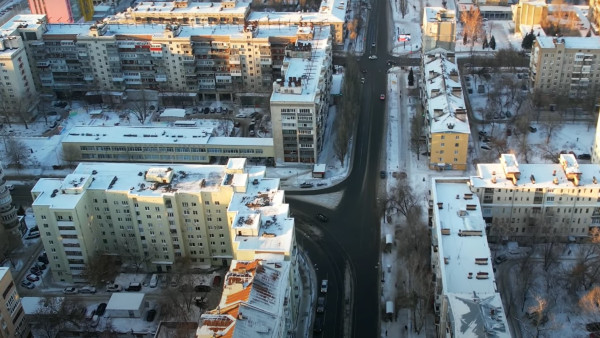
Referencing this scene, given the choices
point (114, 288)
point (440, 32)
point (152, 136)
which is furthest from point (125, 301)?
point (440, 32)

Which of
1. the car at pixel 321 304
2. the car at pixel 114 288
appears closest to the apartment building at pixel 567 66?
the car at pixel 321 304

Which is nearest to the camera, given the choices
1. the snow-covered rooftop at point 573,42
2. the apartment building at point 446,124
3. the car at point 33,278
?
the car at point 33,278

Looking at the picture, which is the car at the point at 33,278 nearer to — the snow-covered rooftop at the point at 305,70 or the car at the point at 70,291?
the car at the point at 70,291

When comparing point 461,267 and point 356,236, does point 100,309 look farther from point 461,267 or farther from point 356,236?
point 461,267

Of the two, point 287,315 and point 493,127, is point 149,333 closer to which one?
point 287,315

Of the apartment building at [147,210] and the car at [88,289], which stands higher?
the apartment building at [147,210]

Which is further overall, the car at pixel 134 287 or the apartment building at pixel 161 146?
the apartment building at pixel 161 146

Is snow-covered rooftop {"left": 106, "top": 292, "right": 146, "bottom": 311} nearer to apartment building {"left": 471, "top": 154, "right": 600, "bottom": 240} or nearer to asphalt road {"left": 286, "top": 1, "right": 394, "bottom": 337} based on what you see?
asphalt road {"left": 286, "top": 1, "right": 394, "bottom": 337}
